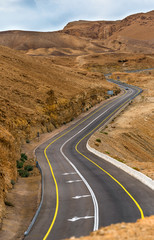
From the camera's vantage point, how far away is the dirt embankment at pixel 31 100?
32138 mm

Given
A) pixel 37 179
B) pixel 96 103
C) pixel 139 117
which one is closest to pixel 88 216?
pixel 37 179

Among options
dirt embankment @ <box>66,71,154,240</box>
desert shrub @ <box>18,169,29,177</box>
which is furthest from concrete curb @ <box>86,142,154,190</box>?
desert shrub @ <box>18,169,29,177</box>

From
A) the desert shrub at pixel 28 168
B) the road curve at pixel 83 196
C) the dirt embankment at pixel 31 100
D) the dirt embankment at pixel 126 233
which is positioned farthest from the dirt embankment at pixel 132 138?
the dirt embankment at pixel 126 233

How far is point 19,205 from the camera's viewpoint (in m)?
21.2

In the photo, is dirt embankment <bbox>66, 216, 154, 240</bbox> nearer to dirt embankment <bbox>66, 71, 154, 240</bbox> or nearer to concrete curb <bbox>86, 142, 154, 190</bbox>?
dirt embankment <bbox>66, 71, 154, 240</bbox>

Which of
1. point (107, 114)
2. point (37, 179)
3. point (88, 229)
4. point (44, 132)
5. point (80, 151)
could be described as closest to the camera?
point (88, 229)

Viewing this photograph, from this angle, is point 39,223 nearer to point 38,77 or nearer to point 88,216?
point 88,216

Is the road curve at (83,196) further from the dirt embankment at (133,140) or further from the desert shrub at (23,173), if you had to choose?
the dirt embankment at (133,140)

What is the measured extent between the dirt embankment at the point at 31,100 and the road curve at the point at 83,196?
15.0ft

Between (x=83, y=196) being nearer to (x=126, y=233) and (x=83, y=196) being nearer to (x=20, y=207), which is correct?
(x=20, y=207)

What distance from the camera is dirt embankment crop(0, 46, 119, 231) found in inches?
1265

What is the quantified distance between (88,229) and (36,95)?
46053 mm

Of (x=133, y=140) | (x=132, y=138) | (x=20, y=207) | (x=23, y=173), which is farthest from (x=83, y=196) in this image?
(x=132, y=138)

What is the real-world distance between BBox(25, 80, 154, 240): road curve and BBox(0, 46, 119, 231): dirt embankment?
4.56 metres
